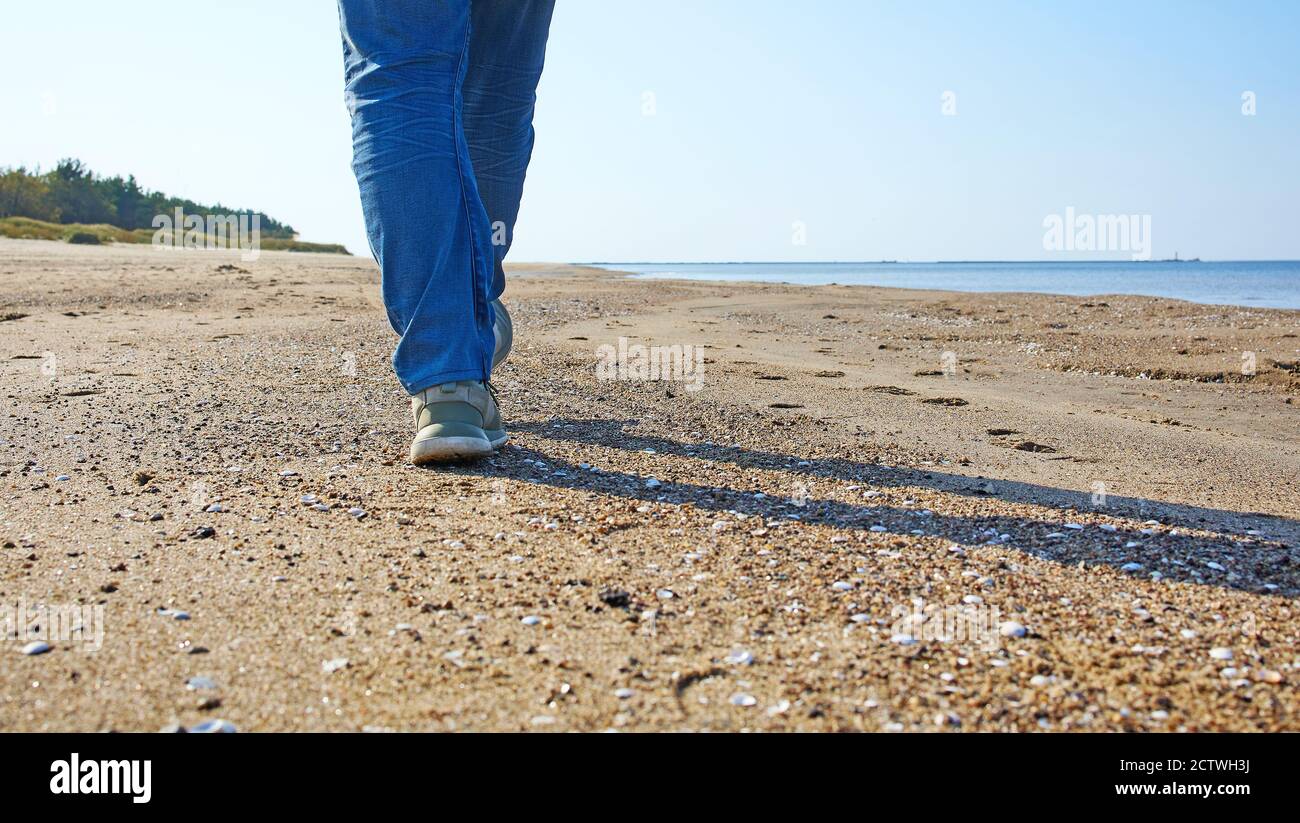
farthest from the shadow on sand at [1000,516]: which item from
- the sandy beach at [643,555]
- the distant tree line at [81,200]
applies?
the distant tree line at [81,200]

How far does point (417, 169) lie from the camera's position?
224 centimetres

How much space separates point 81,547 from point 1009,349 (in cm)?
533

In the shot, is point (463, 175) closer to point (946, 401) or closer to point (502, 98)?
point (502, 98)

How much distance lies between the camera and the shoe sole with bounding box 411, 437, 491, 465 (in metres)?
2.32

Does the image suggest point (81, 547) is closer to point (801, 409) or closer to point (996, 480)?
point (996, 480)

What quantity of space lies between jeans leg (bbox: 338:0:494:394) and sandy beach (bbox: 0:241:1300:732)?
1.10 ft

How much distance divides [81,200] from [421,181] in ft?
120

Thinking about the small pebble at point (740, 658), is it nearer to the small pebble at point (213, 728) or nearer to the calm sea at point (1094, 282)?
the small pebble at point (213, 728)

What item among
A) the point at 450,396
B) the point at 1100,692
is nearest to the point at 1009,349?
the point at 450,396

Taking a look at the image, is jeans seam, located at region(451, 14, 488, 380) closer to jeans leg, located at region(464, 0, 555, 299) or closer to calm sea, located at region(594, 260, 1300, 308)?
jeans leg, located at region(464, 0, 555, 299)

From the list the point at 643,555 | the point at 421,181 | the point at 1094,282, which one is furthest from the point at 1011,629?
the point at 1094,282

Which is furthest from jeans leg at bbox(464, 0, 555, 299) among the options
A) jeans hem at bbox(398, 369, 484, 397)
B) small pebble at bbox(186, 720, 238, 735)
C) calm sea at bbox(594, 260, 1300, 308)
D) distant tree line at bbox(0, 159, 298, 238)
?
distant tree line at bbox(0, 159, 298, 238)

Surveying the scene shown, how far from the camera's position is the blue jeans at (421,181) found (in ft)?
7.29
